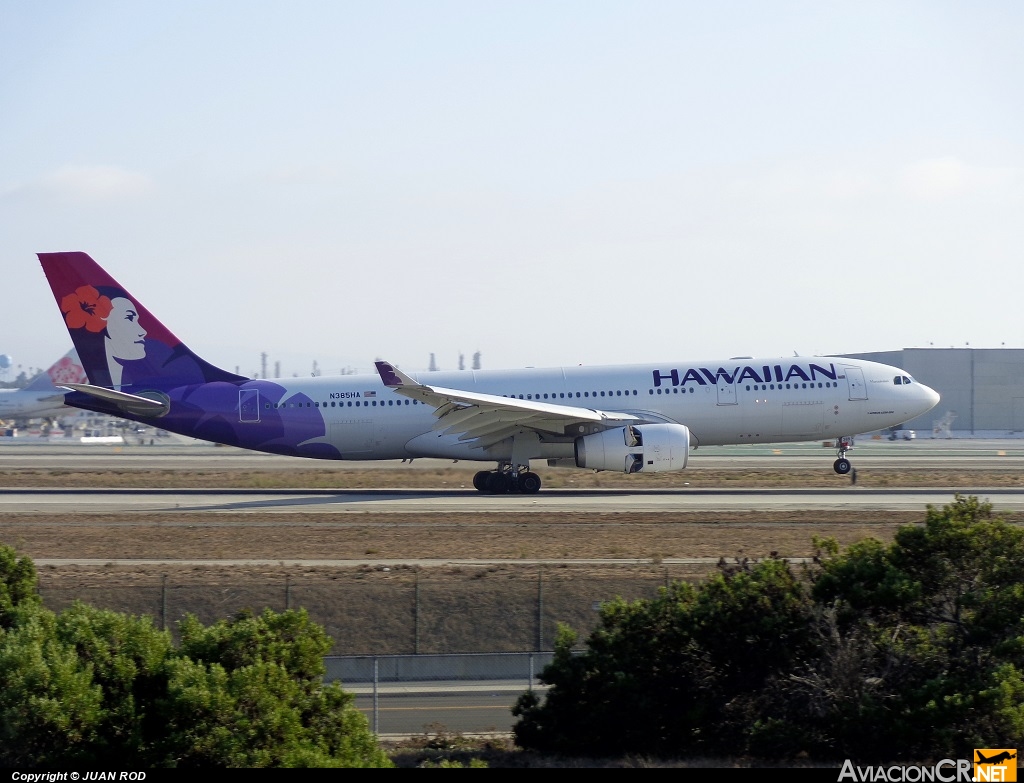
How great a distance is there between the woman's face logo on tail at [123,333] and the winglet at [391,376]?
9.21 meters

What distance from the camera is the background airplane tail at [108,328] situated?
33719 mm

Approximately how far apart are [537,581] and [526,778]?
1018 centimetres

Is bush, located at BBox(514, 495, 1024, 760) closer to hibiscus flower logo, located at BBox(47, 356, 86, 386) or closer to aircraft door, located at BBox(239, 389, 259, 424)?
aircraft door, located at BBox(239, 389, 259, 424)

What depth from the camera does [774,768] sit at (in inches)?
442

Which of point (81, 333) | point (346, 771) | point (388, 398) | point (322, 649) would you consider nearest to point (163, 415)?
point (81, 333)

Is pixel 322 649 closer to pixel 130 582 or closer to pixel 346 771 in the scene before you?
pixel 346 771

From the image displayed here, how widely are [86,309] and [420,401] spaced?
11.5 metres

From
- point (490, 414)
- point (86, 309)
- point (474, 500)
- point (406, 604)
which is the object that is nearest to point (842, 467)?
point (490, 414)

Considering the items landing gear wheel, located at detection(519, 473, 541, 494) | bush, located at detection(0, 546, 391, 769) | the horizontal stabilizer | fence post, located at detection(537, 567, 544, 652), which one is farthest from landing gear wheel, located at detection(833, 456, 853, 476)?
bush, located at detection(0, 546, 391, 769)

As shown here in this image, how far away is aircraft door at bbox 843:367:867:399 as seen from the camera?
35156 millimetres

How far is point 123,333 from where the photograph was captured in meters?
33.9

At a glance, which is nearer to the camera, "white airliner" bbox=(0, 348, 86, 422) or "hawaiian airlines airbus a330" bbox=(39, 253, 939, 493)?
"hawaiian airlines airbus a330" bbox=(39, 253, 939, 493)

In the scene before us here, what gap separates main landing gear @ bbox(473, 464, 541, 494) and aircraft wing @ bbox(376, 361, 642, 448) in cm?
117

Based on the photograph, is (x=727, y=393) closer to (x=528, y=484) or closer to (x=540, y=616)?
(x=528, y=484)
